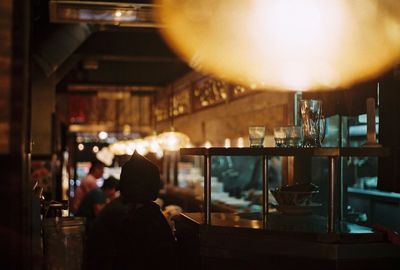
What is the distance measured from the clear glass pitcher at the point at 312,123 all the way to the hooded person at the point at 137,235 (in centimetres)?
101

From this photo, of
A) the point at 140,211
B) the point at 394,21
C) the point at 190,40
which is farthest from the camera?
the point at 190,40

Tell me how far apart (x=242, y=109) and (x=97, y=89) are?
20.5 ft

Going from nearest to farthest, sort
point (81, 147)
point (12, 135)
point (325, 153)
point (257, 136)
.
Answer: point (12, 135), point (325, 153), point (257, 136), point (81, 147)

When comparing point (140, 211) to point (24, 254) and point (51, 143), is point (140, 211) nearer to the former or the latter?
point (24, 254)

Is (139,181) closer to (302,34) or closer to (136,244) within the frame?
Answer: (136,244)

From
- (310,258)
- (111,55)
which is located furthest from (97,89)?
(310,258)

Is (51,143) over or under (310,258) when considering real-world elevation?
over

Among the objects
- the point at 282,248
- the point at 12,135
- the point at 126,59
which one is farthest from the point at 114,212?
the point at 126,59

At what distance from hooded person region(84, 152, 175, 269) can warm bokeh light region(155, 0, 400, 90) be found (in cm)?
154

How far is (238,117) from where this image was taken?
341 inches

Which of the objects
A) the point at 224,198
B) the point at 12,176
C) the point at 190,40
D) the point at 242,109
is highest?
the point at 190,40

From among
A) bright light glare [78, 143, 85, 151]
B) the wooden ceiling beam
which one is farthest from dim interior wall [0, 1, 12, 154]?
bright light glare [78, 143, 85, 151]

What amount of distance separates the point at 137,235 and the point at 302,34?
2758 mm

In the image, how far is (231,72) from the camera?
811 centimetres
